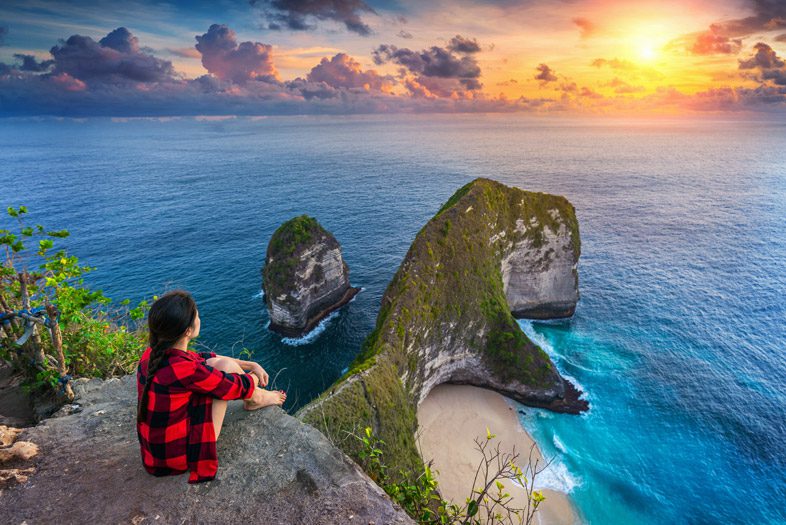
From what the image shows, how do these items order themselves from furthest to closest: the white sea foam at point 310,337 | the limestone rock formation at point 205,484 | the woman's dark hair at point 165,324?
the white sea foam at point 310,337
the limestone rock formation at point 205,484
the woman's dark hair at point 165,324

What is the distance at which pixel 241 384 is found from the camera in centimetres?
648

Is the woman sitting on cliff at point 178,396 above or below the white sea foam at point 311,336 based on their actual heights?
above

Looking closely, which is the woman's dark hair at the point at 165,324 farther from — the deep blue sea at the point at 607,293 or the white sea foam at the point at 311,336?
the white sea foam at the point at 311,336

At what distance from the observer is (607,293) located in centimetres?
5506

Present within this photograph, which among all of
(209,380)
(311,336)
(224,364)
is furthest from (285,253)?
(209,380)

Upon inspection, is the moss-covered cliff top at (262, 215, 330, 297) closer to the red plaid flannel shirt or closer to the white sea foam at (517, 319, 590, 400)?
the white sea foam at (517, 319, 590, 400)

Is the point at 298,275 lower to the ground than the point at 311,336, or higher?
higher

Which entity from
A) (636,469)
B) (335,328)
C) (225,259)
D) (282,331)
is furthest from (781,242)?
(225,259)

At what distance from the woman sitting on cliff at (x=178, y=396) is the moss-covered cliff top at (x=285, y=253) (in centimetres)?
3922

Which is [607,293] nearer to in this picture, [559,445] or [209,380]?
[559,445]

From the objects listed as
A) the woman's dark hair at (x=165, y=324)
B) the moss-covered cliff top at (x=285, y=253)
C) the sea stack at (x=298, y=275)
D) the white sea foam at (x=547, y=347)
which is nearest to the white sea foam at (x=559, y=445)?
the white sea foam at (x=547, y=347)

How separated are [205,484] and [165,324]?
2.76 metres

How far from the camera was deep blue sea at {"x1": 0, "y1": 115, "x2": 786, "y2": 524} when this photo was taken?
105ft

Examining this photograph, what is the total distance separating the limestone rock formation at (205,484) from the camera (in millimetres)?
5707
